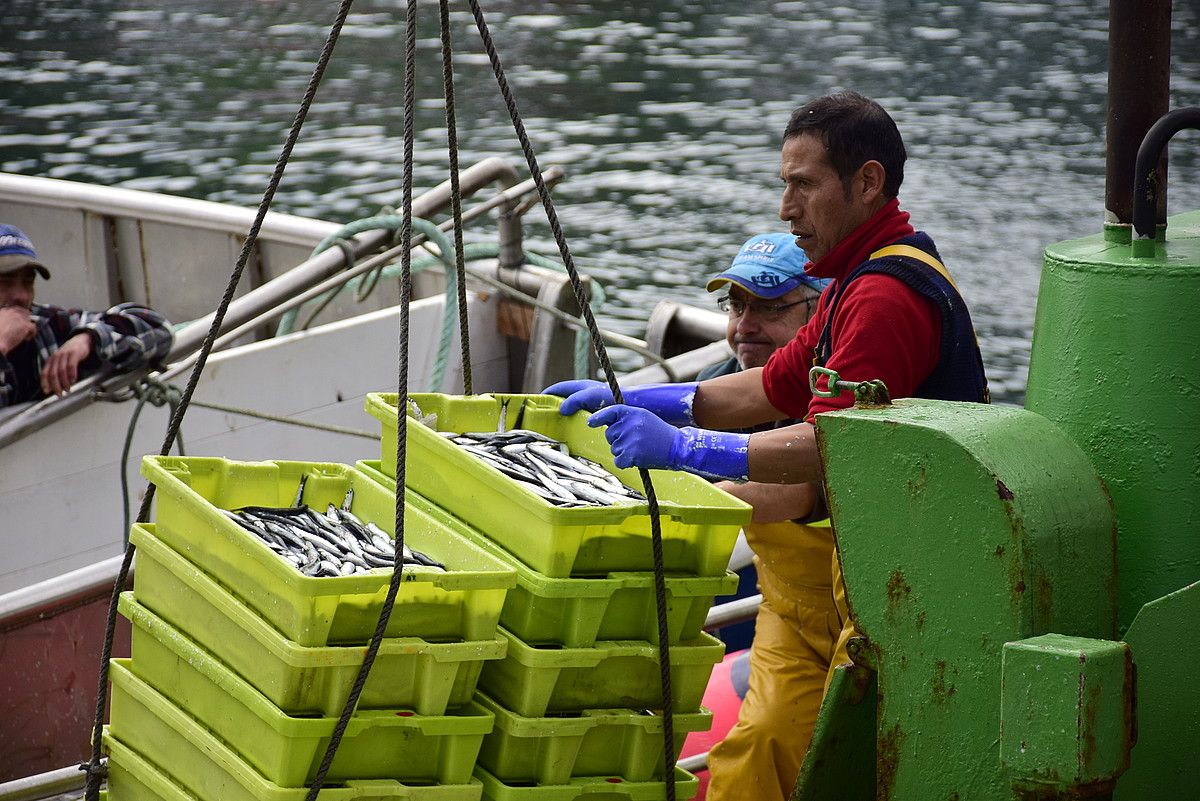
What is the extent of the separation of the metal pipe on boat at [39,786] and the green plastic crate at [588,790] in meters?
1.69

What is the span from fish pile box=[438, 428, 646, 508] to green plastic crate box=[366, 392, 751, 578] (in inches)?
1.9

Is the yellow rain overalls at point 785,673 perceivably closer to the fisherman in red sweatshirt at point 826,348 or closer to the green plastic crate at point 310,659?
the fisherman in red sweatshirt at point 826,348

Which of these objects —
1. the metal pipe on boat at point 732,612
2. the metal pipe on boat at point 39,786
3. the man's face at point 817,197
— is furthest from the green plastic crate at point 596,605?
the metal pipe on boat at point 39,786

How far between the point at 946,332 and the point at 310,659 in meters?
1.50

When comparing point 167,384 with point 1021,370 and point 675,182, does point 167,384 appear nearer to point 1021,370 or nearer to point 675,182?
point 1021,370

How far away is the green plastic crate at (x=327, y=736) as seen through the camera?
2.91 meters

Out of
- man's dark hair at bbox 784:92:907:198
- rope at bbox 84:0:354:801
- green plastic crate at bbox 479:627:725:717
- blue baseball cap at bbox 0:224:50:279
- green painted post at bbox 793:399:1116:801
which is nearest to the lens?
green painted post at bbox 793:399:1116:801

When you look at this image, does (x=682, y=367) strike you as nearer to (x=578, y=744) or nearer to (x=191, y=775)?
(x=578, y=744)

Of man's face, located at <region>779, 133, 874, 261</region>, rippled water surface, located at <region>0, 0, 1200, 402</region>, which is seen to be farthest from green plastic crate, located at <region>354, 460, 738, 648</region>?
rippled water surface, located at <region>0, 0, 1200, 402</region>

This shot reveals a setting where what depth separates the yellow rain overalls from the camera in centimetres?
396

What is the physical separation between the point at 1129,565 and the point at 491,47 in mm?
1614

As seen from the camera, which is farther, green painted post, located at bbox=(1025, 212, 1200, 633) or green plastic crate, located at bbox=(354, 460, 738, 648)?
green plastic crate, located at bbox=(354, 460, 738, 648)

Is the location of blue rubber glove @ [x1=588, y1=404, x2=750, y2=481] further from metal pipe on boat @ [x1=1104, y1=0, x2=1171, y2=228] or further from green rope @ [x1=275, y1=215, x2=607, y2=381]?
green rope @ [x1=275, y1=215, x2=607, y2=381]

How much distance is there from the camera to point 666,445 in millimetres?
3283
